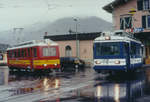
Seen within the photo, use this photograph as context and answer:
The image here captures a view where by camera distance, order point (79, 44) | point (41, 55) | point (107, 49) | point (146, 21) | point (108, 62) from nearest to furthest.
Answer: point (108, 62) < point (107, 49) < point (41, 55) < point (146, 21) < point (79, 44)

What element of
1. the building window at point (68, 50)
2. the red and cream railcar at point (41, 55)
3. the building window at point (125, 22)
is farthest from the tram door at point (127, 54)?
the building window at point (68, 50)

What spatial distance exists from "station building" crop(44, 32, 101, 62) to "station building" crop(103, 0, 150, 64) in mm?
4916

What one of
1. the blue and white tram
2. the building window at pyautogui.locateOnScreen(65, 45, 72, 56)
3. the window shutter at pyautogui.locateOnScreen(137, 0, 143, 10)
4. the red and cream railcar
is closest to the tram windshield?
the blue and white tram

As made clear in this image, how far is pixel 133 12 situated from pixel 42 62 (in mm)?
18878

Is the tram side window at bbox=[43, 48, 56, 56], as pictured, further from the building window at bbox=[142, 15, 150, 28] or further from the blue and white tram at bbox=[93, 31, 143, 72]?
the building window at bbox=[142, 15, 150, 28]

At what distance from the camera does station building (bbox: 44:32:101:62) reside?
1687 inches

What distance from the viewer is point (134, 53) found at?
21.1m

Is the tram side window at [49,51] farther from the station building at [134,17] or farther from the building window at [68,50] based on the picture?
the building window at [68,50]

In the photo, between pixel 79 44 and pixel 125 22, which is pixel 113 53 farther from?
pixel 79 44

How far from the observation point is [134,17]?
1499 inches

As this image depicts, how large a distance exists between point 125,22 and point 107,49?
20746 mm

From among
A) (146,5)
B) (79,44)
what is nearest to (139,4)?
(146,5)

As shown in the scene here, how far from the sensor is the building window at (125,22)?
38281mm

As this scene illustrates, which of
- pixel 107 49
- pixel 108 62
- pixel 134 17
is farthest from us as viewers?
pixel 134 17
